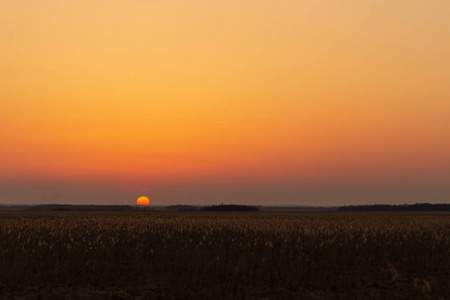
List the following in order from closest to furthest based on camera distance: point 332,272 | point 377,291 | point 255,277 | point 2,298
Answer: point 2,298, point 377,291, point 255,277, point 332,272

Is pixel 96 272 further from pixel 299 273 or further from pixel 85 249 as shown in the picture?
pixel 299 273

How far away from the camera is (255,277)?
16.6 m

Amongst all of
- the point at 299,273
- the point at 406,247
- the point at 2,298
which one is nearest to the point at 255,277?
the point at 299,273

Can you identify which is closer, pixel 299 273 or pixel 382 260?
pixel 299 273

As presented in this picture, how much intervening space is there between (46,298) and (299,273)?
854 centimetres

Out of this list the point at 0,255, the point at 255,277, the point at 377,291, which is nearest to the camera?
the point at 377,291

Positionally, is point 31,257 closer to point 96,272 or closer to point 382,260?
point 96,272

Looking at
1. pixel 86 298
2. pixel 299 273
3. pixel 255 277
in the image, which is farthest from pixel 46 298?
pixel 299 273

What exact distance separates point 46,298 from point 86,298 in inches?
46.9

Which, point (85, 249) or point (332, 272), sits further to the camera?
point (85, 249)

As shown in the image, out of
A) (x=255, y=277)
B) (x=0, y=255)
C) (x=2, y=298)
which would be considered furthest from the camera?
(x=0, y=255)

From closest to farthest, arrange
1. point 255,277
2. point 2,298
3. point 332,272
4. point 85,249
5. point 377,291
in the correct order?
point 2,298 → point 377,291 → point 255,277 → point 332,272 → point 85,249

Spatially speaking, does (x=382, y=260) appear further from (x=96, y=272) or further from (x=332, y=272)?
(x=96, y=272)

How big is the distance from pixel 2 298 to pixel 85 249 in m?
7.85
